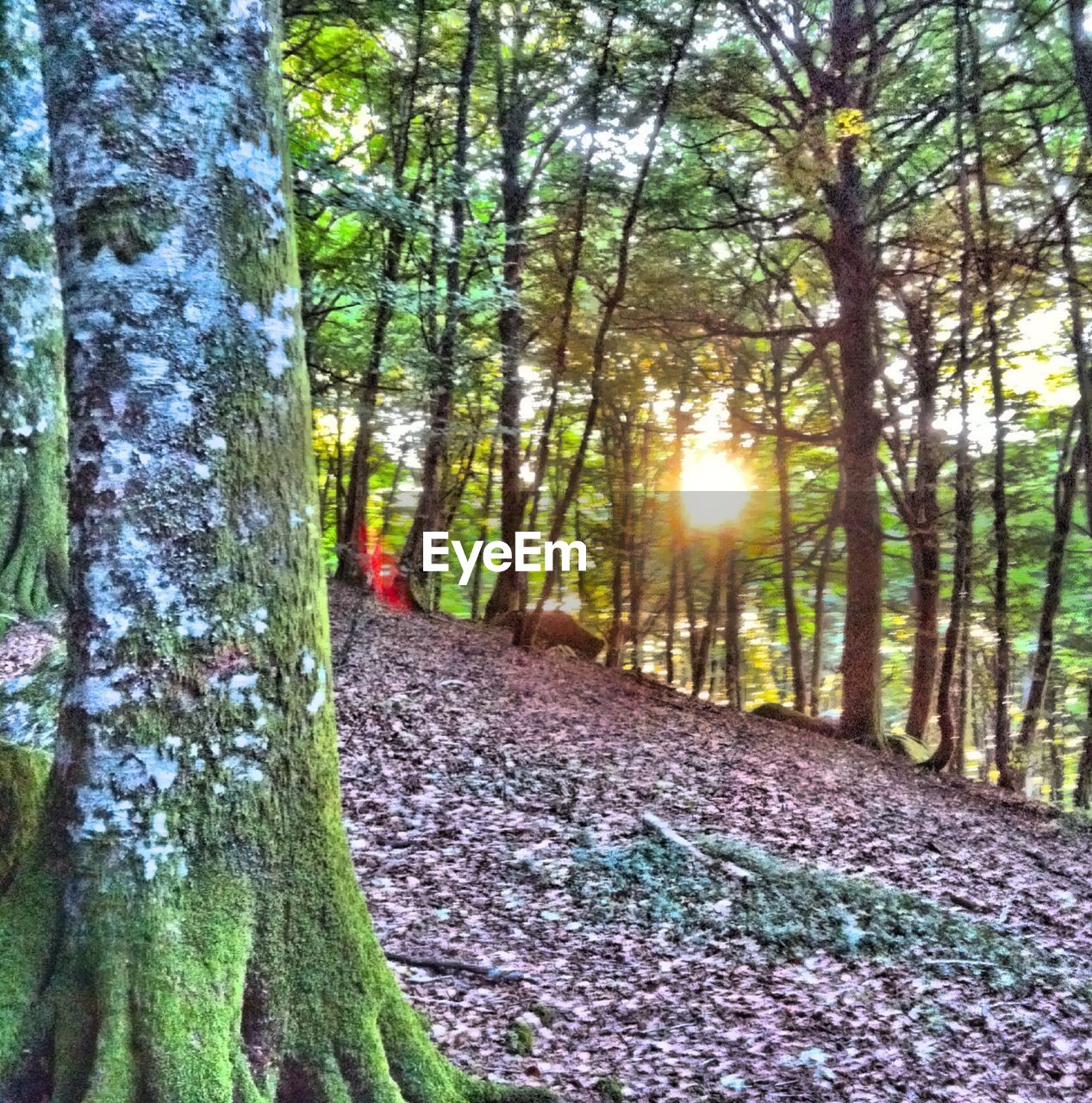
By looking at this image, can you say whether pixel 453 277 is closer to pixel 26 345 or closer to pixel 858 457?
pixel 26 345

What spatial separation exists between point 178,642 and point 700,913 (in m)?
3.62

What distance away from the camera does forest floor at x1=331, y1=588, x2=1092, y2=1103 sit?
3.55m

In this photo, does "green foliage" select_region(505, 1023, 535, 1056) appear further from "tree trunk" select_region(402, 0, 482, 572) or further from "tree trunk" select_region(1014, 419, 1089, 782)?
"tree trunk" select_region(1014, 419, 1089, 782)

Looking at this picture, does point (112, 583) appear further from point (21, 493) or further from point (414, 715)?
point (414, 715)

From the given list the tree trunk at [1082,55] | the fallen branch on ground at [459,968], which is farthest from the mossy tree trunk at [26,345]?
the tree trunk at [1082,55]

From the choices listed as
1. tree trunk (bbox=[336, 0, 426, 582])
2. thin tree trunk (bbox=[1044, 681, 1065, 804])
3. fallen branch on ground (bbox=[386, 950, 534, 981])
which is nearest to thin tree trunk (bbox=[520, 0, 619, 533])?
tree trunk (bbox=[336, 0, 426, 582])

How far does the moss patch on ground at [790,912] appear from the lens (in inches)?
183

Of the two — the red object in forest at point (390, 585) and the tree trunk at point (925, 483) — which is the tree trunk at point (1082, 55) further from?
the red object in forest at point (390, 585)

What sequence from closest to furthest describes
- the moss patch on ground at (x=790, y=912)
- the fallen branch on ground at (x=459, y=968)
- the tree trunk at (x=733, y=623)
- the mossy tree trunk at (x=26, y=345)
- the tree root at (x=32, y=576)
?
1. the fallen branch on ground at (x=459, y=968)
2. the moss patch on ground at (x=790, y=912)
3. the mossy tree trunk at (x=26, y=345)
4. the tree root at (x=32, y=576)
5. the tree trunk at (x=733, y=623)

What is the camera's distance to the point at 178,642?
2152 millimetres

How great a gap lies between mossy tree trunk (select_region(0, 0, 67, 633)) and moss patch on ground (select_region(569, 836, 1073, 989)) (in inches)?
181

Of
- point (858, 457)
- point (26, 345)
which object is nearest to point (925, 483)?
point (858, 457)

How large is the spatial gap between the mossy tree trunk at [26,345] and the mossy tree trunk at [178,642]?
194 inches

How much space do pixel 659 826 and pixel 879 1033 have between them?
7.07 ft
